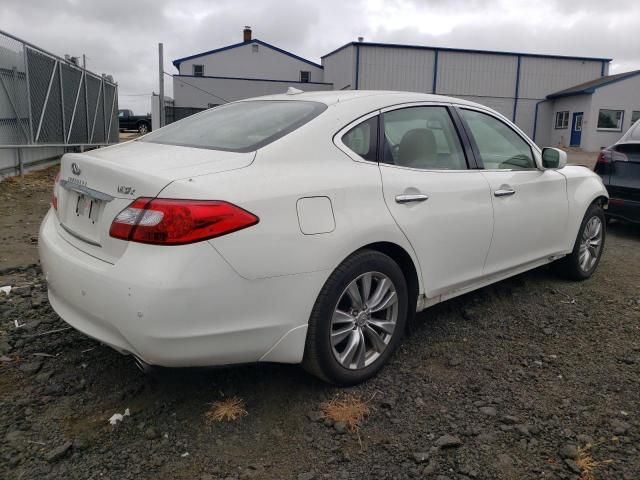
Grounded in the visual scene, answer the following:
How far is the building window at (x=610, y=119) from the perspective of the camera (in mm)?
31062

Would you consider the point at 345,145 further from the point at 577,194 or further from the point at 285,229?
the point at 577,194

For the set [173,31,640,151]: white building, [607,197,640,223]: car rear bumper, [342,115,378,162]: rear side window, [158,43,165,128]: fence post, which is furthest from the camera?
[173,31,640,151]: white building

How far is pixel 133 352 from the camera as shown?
2.36 m

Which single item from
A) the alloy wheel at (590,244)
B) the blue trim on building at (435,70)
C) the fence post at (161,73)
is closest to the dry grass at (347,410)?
the alloy wheel at (590,244)

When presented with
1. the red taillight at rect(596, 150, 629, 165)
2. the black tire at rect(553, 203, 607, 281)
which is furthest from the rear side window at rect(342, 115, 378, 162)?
the red taillight at rect(596, 150, 629, 165)

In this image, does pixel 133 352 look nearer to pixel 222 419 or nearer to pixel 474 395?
pixel 222 419

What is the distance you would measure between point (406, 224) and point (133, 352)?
1501mm

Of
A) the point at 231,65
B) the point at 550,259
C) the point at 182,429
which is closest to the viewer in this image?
the point at 182,429

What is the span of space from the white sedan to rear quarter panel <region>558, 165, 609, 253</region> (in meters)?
0.81

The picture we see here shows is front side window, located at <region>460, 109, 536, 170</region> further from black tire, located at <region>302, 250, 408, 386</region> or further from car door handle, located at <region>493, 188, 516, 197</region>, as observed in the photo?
black tire, located at <region>302, 250, 408, 386</region>

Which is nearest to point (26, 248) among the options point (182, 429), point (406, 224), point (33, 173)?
point (182, 429)

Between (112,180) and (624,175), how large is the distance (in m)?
5.93

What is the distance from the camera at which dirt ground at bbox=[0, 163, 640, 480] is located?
7.63 ft

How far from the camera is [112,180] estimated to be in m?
2.48
